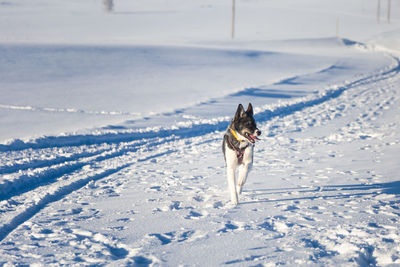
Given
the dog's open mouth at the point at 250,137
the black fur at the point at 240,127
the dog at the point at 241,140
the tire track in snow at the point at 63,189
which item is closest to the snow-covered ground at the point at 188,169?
the tire track in snow at the point at 63,189

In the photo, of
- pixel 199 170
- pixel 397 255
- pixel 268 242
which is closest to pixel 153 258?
pixel 268 242

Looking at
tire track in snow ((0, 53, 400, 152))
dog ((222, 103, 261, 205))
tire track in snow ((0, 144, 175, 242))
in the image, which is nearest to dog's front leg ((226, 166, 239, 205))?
dog ((222, 103, 261, 205))

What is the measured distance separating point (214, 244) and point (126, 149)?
4652 millimetres

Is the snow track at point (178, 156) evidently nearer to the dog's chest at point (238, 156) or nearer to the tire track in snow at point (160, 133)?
the tire track in snow at point (160, 133)

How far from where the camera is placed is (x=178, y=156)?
833 cm

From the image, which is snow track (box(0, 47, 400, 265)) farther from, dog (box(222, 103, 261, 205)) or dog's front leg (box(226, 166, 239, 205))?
dog (box(222, 103, 261, 205))

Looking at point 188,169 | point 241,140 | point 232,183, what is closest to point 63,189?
point 188,169

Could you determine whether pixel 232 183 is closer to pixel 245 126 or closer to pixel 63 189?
pixel 245 126

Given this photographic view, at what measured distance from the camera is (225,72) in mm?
21047

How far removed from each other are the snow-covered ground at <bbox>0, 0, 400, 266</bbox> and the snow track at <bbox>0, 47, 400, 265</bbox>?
3 centimetres

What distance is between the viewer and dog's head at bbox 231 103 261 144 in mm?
4984

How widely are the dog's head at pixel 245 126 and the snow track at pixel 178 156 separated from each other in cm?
101

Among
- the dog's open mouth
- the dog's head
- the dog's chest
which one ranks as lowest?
the dog's chest

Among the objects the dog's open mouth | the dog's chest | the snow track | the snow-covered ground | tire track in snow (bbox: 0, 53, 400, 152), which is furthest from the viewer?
tire track in snow (bbox: 0, 53, 400, 152)
